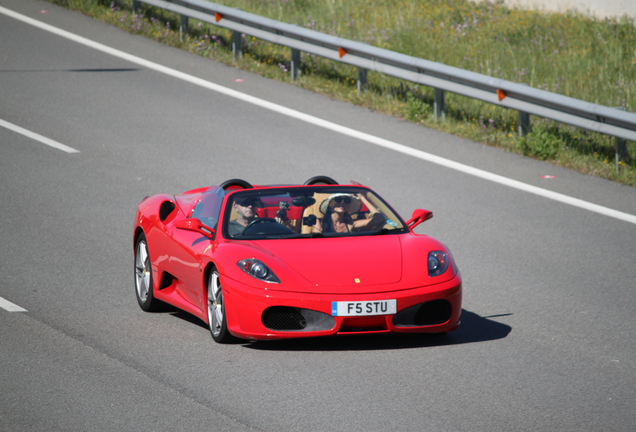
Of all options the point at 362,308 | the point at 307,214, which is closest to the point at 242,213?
the point at 307,214

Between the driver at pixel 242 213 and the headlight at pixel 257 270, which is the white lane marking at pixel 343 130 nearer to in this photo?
the driver at pixel 242 213

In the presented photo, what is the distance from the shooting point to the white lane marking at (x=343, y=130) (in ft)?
35.9

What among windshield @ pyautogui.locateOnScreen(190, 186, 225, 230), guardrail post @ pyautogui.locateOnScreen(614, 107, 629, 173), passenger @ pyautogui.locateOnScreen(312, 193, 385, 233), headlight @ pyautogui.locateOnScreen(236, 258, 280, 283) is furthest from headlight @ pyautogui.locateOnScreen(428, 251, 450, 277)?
guardrail post @ pyautogui.locateOnScreen(614, 107, 629, 173)

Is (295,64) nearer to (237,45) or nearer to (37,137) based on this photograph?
(237,45)

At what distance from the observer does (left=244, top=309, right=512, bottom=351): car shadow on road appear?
6.77 metres

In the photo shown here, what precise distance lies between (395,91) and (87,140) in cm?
501

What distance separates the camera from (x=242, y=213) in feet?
24.6

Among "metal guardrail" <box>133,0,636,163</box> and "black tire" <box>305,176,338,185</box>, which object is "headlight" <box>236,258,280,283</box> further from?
"metal guardrail" <box>133,0,636,163</box>

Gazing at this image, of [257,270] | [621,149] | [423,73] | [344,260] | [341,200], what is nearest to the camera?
[257,270]

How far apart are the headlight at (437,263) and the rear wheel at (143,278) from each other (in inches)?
97.9

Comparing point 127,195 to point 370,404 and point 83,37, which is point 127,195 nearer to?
point 370,404

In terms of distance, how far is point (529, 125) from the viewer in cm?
1308

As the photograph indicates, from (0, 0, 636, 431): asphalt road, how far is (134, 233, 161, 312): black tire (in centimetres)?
15

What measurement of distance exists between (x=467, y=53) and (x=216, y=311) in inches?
430
